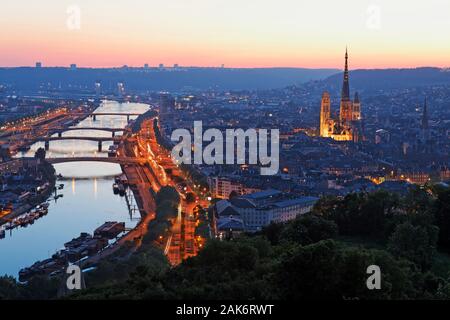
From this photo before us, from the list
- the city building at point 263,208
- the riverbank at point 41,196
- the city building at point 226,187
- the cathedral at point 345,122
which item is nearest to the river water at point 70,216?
the riverbank at point 41,196

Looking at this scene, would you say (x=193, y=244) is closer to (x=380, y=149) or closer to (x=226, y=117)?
(x=380, y=149)

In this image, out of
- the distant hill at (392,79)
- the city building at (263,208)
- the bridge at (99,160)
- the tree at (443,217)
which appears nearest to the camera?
the tree at (443,217)

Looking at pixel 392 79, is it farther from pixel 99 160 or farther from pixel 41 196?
pixel 41 196

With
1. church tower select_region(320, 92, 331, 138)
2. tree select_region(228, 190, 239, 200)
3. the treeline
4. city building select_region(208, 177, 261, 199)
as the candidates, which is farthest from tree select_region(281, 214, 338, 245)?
church tower select_region(320, 92, 331, 138)

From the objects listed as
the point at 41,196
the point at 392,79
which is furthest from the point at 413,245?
the point at 392,79

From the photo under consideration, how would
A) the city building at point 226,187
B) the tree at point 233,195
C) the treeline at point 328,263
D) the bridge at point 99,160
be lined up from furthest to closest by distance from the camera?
the bridge at point 99,160 → the city building at point 226,187 → the tree at point 233,195 → the treeline at point 328,263

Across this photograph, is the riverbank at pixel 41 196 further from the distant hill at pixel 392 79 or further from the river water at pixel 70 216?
the distant hill at pixel 392 79

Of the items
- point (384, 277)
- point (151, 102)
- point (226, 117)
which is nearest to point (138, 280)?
point (384, 277)
